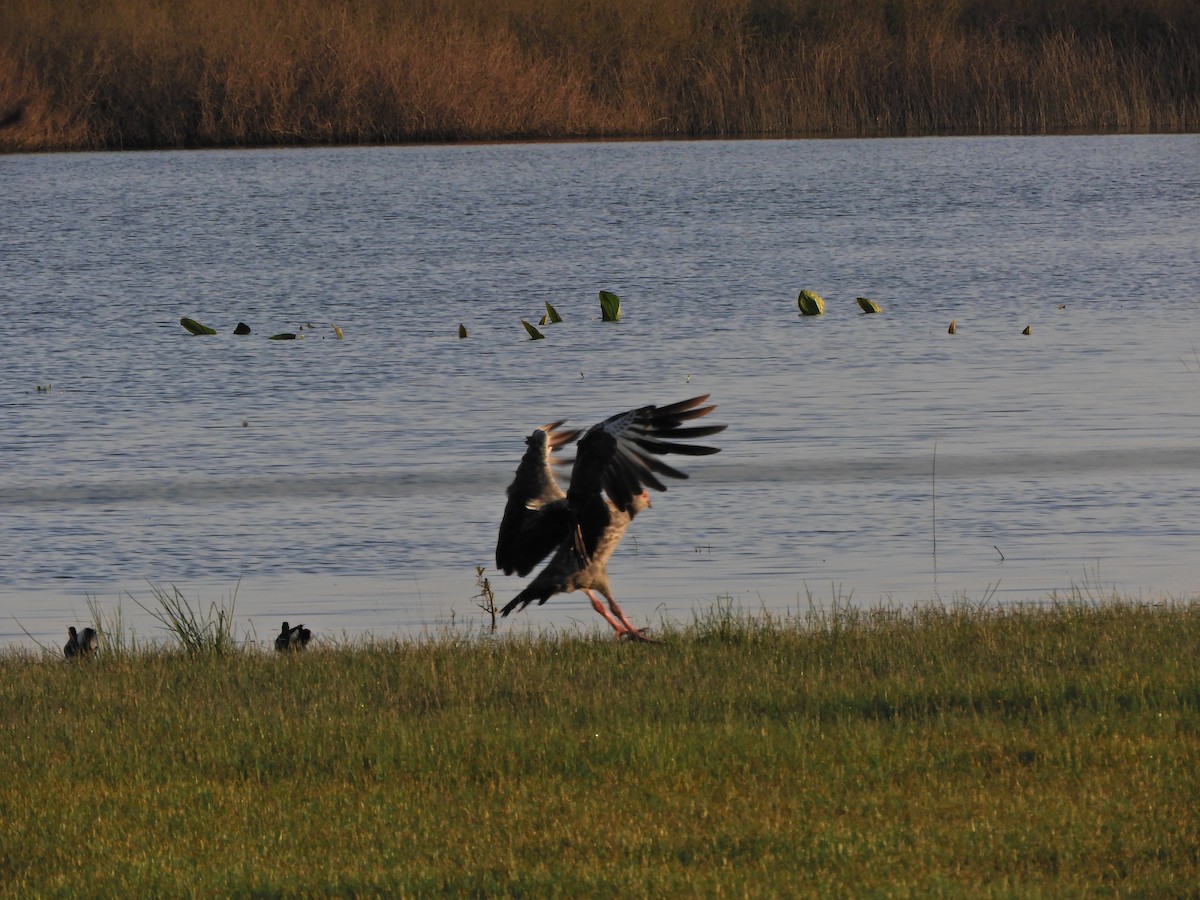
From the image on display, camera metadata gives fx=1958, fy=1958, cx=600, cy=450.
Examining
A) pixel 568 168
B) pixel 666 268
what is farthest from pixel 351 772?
pixel 568 168

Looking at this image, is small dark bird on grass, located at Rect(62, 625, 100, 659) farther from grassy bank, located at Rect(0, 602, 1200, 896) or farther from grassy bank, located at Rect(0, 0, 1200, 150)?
grassy bank, located at Rect(0, 0, 1200, 150)

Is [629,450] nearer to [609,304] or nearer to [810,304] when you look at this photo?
[609,304]

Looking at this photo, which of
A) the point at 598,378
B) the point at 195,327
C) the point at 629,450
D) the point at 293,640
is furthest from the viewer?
the point at 195,327

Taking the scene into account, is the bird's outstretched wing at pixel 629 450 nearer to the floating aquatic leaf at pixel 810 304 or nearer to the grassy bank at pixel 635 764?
the grassy bank at pixel 635 764

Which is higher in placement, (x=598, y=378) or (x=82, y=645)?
(x=82, y=645)

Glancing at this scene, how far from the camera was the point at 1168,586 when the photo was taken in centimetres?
1078

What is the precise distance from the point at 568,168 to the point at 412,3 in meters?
7.16

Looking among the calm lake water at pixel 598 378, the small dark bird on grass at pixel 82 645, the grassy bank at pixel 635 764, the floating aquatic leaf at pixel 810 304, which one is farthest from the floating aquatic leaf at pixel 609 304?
the small dark bird on grass at pixel 82 645

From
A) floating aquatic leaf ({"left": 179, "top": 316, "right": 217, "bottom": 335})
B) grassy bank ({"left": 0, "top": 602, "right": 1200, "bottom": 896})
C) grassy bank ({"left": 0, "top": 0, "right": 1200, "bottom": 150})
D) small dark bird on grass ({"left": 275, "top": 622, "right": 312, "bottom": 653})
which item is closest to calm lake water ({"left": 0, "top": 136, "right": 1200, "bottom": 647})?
floating aquatic leaf ({"left": 179, "top": 316, "right": 217, "bottom": 335})

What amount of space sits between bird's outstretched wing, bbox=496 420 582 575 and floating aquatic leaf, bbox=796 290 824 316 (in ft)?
52.6

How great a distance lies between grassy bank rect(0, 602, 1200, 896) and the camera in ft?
19.1

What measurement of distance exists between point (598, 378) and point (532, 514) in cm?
1153

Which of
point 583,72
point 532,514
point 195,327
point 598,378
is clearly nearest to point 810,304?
point 598,378

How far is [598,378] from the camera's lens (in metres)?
20.3
